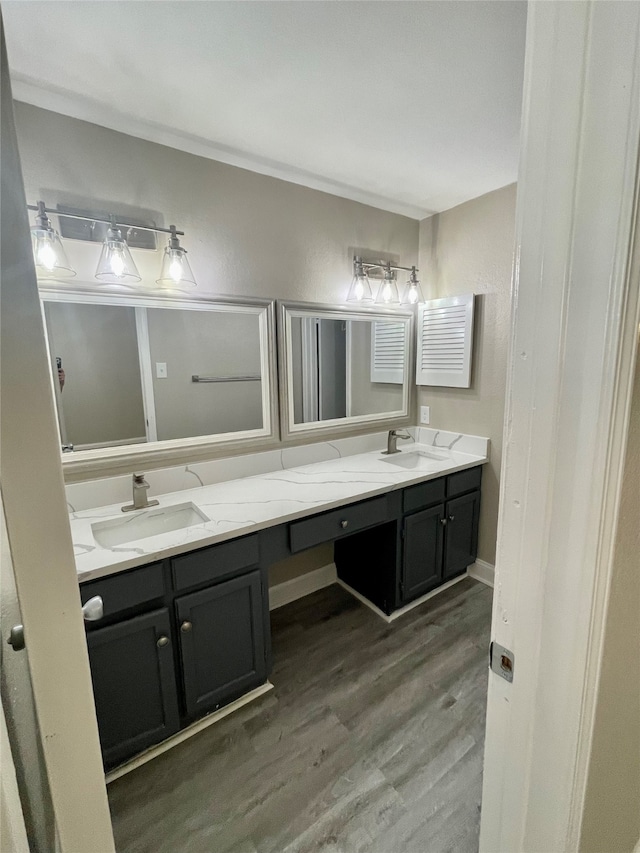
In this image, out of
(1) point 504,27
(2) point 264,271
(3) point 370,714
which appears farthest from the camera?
(2) point 264,271

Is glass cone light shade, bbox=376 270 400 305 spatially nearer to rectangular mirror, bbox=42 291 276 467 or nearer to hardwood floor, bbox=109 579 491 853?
rectangular mirror, bbox=42 291 276 467

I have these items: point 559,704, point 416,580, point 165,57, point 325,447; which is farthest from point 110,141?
point 416,580

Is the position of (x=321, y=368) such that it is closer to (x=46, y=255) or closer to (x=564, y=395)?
(x=46, y=255)

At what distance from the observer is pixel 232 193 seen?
71.1 inches

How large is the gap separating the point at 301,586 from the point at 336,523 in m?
0.85

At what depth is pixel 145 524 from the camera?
163 cm

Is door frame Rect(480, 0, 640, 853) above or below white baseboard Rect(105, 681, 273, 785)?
above

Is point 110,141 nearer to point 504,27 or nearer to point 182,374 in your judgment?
point 182,374

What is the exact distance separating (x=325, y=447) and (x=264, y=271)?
103cm

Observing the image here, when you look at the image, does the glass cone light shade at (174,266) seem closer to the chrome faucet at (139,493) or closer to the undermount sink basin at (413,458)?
the chrome faucet at (139,493)

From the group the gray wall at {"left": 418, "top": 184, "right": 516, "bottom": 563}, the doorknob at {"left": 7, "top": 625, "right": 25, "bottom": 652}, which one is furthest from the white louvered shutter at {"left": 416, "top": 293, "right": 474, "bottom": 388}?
the doorknob at {"left": 7, "top": 625, "right": 25, "bottom": 652}

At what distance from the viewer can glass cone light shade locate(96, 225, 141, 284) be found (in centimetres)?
150

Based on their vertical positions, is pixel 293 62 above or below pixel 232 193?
above

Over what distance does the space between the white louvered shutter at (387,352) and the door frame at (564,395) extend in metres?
1.98
